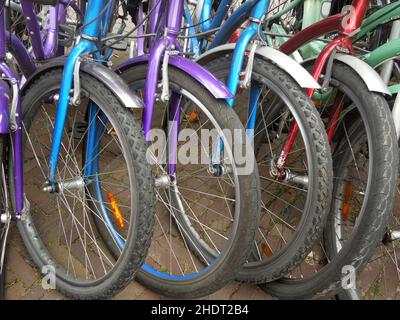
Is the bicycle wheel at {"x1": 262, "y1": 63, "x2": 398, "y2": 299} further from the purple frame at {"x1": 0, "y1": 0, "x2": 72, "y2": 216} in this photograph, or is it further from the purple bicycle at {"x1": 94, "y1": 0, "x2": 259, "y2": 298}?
the purple frame at {"x1": 0, "y1": 0, "x2": 72, "y2": 216}

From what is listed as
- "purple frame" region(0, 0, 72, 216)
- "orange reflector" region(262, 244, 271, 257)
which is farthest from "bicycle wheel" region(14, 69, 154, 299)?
"orange reflector" region(262, 244, 271, 257)

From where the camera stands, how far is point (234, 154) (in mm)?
1331

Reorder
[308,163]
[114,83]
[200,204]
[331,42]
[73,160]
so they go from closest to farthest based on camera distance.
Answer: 1. [114,83]
2. [308,163]
3. [331,42]
4. [73,160]
5. [200,204]

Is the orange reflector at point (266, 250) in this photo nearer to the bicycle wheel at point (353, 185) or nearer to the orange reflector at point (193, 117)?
the bicycle wheel at point (353, 185)

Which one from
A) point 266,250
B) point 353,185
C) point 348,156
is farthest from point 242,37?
point 266,250

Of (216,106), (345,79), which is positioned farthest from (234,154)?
(345,79)

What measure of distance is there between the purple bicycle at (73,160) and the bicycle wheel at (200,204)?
191 millimetres

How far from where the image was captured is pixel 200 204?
226cm

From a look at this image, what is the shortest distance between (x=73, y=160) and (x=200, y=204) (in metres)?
0.79

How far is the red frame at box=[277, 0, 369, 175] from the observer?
5.15ft

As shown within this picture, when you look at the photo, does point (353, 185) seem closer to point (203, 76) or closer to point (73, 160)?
point (203, 76)

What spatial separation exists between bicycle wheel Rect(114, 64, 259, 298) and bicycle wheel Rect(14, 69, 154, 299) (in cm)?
20

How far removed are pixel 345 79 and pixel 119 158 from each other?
4.37 ft

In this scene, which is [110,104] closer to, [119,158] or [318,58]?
[318,58]
